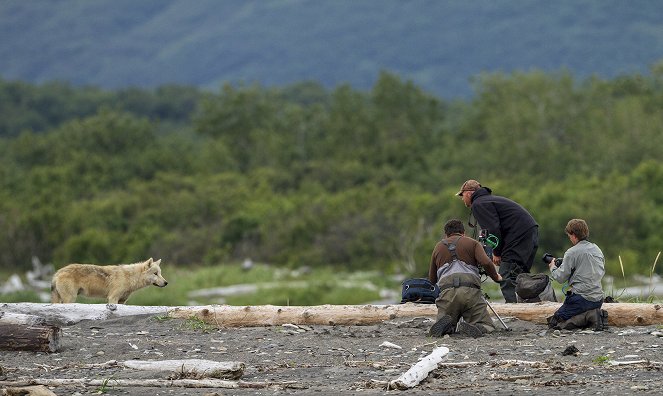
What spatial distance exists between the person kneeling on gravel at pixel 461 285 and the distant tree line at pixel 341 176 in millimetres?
24718

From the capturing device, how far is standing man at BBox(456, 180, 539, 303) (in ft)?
44.3

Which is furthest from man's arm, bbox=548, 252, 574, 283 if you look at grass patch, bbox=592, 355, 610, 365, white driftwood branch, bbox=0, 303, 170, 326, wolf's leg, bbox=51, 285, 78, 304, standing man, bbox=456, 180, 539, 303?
wolf's leg, bbox=51, 285, 78, 304

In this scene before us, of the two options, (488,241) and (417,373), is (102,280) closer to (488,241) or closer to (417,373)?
(488,241)

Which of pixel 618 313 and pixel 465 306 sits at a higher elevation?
pixel 465 306

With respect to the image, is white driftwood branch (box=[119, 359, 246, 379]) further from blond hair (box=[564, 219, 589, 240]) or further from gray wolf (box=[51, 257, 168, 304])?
gray wolf (box=[51, 257, 168, 304])

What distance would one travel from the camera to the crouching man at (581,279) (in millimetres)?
12375

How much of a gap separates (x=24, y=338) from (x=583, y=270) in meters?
6.21

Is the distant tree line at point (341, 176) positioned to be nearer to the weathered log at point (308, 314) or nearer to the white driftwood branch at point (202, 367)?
the weathered log at point (308, 314)

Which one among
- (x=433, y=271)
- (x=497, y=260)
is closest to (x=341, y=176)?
(x=497, y=260)

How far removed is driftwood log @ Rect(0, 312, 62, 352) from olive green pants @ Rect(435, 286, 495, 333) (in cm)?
435

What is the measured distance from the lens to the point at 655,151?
2051 inches

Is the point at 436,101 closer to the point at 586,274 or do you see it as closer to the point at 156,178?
the point at 156,178

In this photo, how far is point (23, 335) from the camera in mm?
12297

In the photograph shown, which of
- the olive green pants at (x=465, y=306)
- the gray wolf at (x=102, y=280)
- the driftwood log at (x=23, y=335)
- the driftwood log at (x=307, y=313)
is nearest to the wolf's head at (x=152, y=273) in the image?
the gray wolf at (x=102, y=280)
